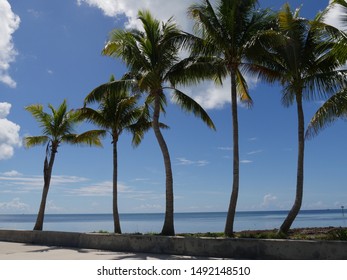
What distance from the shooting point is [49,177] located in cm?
1962

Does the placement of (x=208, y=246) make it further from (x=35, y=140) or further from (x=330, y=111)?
(x=35, y=140)

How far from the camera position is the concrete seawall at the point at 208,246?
32.8ft

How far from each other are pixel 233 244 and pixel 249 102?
690cm

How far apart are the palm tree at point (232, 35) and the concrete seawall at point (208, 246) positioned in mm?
2091

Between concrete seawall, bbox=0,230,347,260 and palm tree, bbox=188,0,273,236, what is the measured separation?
6.86 feet

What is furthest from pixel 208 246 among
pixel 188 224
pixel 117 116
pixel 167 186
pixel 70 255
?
pixel 188 224

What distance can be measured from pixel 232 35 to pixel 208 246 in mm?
7050

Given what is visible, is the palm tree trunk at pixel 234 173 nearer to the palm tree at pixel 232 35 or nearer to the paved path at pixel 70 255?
the palm tree at pixel 232 35

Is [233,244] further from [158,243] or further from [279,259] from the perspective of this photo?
[158,243]

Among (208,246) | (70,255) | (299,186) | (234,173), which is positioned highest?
(234,173)

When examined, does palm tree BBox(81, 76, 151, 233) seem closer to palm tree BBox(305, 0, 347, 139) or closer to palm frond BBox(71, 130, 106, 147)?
palm frond BBox(71, 130, 106, 147)

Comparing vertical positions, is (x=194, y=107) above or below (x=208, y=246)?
above

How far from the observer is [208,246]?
38.2ft

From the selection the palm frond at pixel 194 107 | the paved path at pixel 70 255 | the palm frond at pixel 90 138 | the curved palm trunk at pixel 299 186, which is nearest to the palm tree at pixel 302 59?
the curved palm trunk at pixel 299 186
